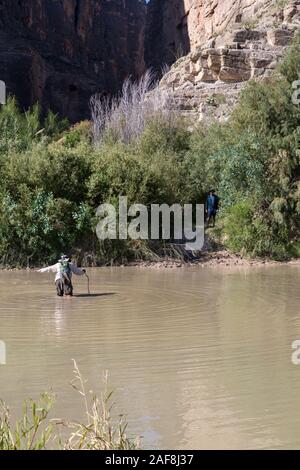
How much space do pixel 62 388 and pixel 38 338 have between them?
123 inches

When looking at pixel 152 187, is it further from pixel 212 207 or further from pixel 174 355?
pixel 174 355

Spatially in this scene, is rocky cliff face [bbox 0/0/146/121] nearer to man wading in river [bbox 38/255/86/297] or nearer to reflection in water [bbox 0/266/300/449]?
man wading in river [bbox 38/255/86/297]

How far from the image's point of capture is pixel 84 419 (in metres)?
6.71

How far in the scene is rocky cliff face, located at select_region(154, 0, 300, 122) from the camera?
3997 centimetres

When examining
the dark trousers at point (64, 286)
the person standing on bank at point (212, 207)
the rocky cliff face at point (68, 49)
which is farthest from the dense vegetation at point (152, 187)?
the rocky cliff face at point (68, 49)

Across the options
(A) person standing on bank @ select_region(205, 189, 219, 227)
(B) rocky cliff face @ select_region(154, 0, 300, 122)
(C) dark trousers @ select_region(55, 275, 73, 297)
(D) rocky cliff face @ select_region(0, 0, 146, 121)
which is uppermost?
(D) rocky cliff face @ select_region(0, 0, 146, 121)

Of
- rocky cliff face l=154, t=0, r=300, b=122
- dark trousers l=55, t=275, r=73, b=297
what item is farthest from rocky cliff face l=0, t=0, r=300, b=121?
dark trousers l=55, t=275, r=73, b=297

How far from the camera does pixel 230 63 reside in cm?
4138

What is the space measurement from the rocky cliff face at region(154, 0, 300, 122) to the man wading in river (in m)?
22.6

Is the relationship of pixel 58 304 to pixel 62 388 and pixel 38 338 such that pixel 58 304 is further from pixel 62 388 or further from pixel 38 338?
pixel 62 388

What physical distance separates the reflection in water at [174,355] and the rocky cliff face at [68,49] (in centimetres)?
5560

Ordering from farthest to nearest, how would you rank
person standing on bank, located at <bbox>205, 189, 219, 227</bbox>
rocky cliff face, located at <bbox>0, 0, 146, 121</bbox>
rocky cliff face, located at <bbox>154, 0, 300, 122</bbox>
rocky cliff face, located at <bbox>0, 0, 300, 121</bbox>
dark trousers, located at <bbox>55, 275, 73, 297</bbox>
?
rocky cliff face, located at <bbox>0, 0, 146, 121</bbox> < rocky cliff face, located at <bbox>0, 0, 300, 121</bbox> < rocky cliff face, located at <bbox>154, 0, 300, 122</bbox> < person standing on bank, located at <bbox>205, 189, 219, 227</bbox> < dark trousers, located at <bbox>55, 275, 73, 297</bbox>

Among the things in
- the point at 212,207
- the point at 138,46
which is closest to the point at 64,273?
the point at 212,207
